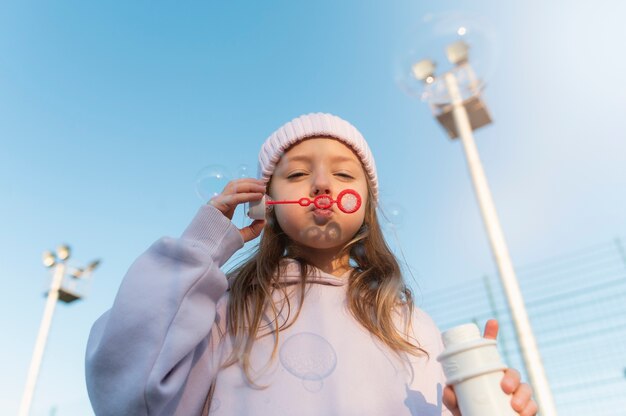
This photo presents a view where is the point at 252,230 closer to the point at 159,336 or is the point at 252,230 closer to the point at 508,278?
the point at 159,336

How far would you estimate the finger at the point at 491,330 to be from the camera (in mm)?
969

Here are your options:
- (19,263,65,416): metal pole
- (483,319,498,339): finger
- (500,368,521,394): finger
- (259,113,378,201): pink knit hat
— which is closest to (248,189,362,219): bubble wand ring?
(259,113,378,201): pink knit hat

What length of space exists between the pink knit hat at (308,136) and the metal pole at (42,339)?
8.03 metres

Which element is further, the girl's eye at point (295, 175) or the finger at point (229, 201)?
the girl's eye at point (295, 175)

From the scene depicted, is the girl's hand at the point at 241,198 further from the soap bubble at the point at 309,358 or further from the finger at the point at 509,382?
the finger at the point at 509,382

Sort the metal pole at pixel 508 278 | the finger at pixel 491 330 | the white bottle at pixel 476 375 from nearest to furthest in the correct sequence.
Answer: the white bottle at pixel 476 375 < the finger at pixel 491 330 < the metal pole at pixel 508 278

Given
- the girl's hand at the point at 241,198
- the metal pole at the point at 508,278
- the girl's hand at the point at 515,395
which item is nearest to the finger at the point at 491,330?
the girl's hand at the point at 515,395

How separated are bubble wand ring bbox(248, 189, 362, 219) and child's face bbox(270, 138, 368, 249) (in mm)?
15

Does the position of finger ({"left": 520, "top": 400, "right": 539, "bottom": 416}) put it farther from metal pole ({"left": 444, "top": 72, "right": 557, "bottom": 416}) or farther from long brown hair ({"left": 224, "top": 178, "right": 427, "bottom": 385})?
metal pole ({"left": 444, "top": 72, "right": 557, "bottom": 416})

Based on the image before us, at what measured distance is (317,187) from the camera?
4.80 feet

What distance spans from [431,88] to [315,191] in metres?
2.74

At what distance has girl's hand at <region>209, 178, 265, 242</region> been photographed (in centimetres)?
140

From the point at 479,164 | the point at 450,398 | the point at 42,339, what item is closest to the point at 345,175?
the point at 450,398

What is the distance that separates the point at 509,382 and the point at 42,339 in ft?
31.1
